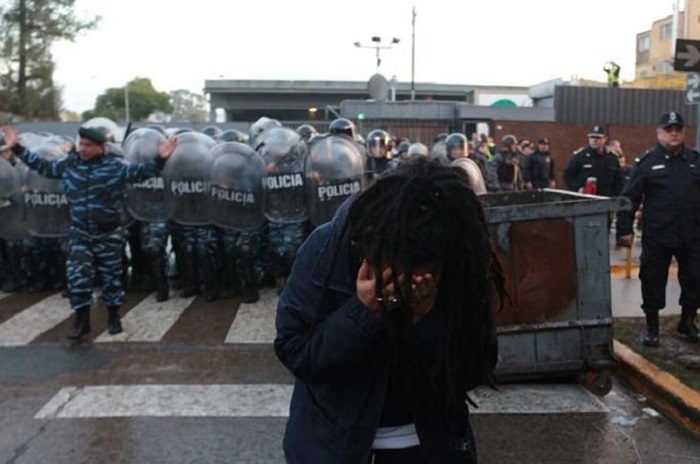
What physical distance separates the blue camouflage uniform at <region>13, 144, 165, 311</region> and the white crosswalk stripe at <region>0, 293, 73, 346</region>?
2.46ft

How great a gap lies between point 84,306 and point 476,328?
5607 mm

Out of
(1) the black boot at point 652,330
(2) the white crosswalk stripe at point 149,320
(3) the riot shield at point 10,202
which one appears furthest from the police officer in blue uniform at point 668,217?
(3) the riot shield at point 10,202

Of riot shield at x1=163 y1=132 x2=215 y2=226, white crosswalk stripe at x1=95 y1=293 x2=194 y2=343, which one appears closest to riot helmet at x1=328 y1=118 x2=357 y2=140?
riot shield at x1=163 y1=132 x2=215 y2=226

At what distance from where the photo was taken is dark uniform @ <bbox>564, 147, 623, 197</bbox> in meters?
10.8

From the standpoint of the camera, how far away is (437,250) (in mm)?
1852

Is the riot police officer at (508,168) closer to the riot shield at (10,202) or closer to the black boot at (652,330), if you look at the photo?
the black boot at (652,330)

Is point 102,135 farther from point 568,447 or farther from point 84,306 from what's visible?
point 568,447

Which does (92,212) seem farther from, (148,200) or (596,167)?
(596,167)

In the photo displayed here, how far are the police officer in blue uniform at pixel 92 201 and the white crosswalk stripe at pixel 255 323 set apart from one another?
1258 millimetres

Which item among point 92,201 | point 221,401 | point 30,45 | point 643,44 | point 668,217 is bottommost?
point 221,401

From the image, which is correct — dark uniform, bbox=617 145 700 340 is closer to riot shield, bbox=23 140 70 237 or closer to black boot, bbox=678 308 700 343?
black boot, bbox=678 308 700 343

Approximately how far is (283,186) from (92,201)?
2254 mm

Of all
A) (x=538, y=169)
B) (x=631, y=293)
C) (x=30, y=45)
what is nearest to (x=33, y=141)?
(x=631, y=293)

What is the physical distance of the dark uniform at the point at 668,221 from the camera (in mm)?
6121
